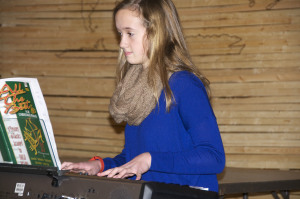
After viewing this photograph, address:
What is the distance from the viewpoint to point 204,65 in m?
3.99

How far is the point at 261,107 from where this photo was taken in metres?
3.87

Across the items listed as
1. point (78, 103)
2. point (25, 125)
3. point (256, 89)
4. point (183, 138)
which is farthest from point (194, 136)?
point (78, 103)

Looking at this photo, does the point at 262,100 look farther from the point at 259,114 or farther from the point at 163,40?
the point at 163,40

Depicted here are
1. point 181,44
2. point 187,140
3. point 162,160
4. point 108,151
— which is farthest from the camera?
point 108,151

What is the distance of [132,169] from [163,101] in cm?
41

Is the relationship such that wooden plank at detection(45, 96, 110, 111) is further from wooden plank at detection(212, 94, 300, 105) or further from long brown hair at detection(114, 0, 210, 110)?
long brown hair at detection(114, 0, 210, 110)

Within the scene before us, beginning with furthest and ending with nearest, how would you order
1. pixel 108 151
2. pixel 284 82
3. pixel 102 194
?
pixel 108 151, pixel 284 82, pixel 102 194

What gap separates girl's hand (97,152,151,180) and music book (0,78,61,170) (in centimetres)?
23

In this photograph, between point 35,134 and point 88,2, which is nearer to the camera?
point 35,134

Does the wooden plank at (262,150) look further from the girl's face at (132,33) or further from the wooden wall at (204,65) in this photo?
the girl's face at (132,33)

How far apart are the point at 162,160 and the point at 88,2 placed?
3.06 metres

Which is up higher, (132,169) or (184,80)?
(184,80)

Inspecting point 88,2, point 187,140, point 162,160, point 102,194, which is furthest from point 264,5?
point 102,194

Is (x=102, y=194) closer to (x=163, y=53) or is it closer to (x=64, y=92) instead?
(x=163, y=53)
